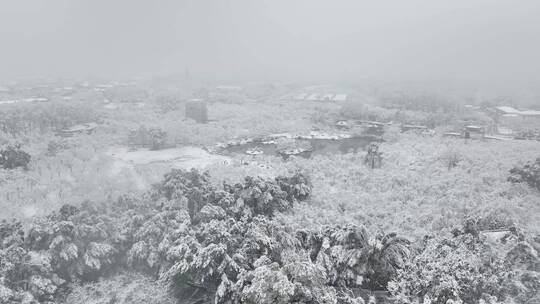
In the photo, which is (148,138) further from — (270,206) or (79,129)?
(270,206)

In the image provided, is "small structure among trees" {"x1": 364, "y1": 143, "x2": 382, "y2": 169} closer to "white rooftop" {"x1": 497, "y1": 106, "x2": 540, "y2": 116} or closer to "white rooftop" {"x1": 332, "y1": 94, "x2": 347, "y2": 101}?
"white rooftop" {"x1": 497, "y1": 106, "x2": 540, "y2": 116}

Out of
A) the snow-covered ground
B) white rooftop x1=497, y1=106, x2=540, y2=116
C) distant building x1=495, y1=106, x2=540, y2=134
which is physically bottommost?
the snow-covered ground

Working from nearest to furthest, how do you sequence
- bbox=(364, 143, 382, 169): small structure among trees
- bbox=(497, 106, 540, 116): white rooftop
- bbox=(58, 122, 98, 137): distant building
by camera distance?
bbox=(364, 143, 382, 169): small structure among trees
bbox=(58, 122, 98, 137): distant building
bbox=(497, 106, 540, 116): white rooftop

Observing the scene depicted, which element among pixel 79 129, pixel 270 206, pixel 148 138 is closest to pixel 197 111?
pixel 79 129

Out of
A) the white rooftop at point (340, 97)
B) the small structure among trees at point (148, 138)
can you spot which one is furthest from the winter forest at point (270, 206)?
the white rooftop at point (340, 97)

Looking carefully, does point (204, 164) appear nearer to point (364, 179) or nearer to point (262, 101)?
point (364, 179)

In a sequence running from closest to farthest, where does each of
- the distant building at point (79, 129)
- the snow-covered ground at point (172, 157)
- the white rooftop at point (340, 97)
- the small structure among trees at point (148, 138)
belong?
the snow-covered ground at point (172, 157), the small structure among trees at point (148, 138), the distant building at point (79, 129), the white rooftop at point (340, 97)

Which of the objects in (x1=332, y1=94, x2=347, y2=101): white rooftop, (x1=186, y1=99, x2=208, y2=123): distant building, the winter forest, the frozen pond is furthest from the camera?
(x1=332, y1=94, x2=347, y2=101): white rooftop

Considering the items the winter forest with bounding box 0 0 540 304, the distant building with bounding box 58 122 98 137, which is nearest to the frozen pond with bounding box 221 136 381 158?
the winter forest with bounding box 0 0 540 304

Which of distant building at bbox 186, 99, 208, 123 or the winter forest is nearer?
the winter forest

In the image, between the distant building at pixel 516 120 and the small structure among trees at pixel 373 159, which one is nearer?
the small structure among trees at pixel 373 159

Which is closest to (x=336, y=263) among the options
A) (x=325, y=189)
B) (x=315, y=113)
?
(x=325, y=189)

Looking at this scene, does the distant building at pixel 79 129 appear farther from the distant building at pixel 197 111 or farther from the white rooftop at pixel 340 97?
the white rooftop at pixel 340 97
